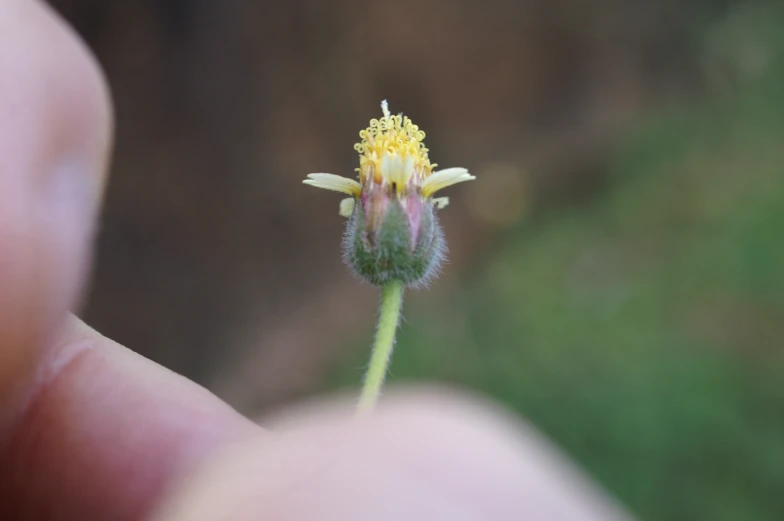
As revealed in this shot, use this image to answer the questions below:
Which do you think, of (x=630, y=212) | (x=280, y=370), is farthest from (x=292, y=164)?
(x=630, y=212)

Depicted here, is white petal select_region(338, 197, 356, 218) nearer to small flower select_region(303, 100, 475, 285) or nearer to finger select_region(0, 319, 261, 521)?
small flower select_region(303, 100, 475, 285)

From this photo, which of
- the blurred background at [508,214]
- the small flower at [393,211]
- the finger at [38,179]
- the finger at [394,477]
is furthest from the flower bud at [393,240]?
the blurred background at [508,214]

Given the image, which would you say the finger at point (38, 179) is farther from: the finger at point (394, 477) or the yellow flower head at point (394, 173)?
the finger at point (394, 477)

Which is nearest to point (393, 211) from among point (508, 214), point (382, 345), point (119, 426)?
point (382, 345)

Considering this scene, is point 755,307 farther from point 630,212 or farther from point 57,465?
point 57,465

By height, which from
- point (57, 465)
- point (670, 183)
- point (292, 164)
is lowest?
point (57, 465)

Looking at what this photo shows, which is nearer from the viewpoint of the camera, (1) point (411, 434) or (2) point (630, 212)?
(1) point (411, 434)

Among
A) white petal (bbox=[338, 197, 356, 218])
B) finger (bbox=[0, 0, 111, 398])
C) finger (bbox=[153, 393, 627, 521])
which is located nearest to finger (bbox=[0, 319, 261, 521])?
finger (bbox=[0, 0, 111, 398])
